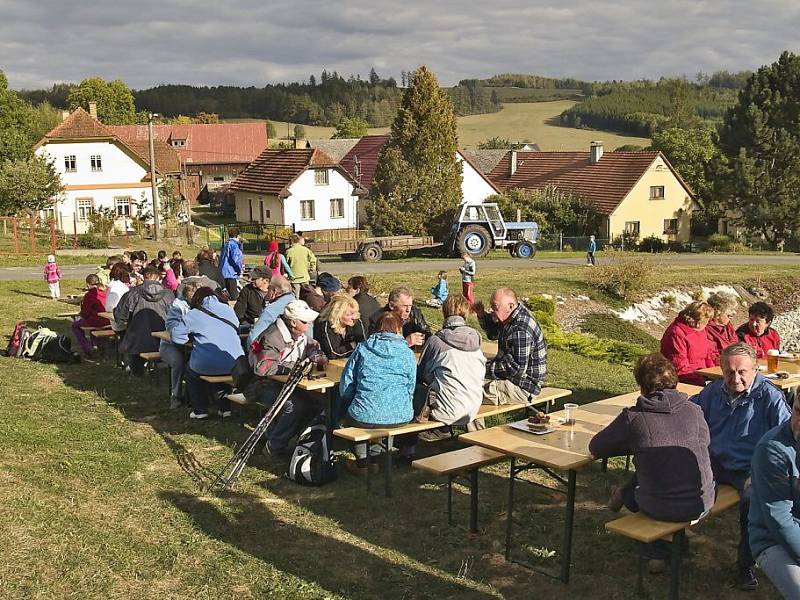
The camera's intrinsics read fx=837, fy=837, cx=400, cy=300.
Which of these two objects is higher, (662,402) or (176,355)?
(662,402)

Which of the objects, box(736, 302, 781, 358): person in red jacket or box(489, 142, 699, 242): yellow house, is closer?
box(736, 302, 781, 358): person in red jacket

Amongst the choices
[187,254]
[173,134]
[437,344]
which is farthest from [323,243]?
[173,134]

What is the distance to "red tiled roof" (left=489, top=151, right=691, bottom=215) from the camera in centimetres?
4541

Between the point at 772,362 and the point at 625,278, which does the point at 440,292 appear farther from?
the point at 772,362

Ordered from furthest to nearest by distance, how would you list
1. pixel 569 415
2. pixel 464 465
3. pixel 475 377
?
pixel 475 377 → pixel 569 415 → pixel 464 465

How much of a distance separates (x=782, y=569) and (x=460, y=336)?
3.54 metres

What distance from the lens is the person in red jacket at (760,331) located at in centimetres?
864

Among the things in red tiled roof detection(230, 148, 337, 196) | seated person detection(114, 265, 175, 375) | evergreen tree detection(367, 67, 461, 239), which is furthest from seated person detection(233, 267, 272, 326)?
red tiled roof detection(230, 148, 337, 196)

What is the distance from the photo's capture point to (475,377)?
7.29 m

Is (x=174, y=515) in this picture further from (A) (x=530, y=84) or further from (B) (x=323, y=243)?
(A) (x=530, y=84)

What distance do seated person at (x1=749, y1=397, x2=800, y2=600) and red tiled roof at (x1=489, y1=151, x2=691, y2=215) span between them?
41.3m

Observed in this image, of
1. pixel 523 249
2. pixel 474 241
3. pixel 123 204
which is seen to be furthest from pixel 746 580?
pixel 123 204

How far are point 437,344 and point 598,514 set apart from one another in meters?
1.93

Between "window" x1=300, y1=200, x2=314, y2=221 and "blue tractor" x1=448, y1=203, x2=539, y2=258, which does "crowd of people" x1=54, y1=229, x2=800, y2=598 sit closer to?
"blue tractor" x1=448, y1=203, x2=539, y2=258
